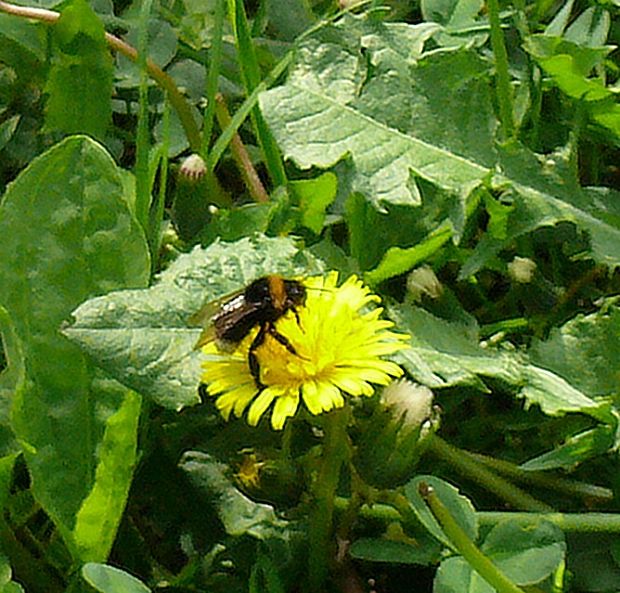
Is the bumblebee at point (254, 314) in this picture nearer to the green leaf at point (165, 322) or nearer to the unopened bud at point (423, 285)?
the green leaf at point (165, 322)

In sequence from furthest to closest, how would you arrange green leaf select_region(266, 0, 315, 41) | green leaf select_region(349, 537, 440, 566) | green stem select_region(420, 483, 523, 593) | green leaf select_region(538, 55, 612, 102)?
1. green leaf select_region(266, 0, 315, 41)
2. green leaf select_region(538, 55, 612, 102)
3. green leaf select_region(349, 537, 440, 566)
4. green stem select_region(420, 483, 523, 593)

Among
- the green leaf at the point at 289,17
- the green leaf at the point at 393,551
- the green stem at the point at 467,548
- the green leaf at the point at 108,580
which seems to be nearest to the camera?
the green stem at the point at 467,548

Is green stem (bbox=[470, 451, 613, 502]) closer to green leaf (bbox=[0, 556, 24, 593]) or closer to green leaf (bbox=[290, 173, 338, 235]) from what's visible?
green leaf (bbox=[290, 173, 338, 235])

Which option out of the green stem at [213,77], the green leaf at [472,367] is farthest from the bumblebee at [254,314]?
the green stem at [213,77]

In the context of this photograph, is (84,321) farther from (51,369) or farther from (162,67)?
(162,67)

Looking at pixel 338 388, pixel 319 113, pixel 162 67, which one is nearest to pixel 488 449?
pixel 338 388

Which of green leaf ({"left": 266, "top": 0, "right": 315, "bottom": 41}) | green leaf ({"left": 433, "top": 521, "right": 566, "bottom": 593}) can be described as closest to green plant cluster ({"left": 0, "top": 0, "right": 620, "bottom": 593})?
green leaf ({"left": 433, "top": 521, "right": 566, "bottom": 593})
